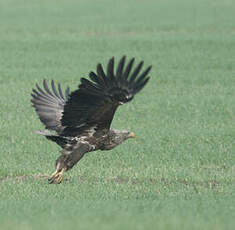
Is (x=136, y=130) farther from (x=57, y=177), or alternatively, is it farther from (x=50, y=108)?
(x=57, y=177)

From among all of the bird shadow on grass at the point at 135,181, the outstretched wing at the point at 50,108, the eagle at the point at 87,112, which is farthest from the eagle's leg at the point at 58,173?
the outstretched wing at the point at 50,108

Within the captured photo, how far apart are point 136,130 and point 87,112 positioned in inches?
216

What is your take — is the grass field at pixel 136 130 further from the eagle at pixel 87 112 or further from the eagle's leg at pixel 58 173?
the eagle at pixel 87 112

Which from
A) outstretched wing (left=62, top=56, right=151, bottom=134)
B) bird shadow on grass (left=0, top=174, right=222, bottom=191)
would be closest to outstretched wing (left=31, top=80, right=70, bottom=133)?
outstretched wing (left=62, top=56, right=151, bottom=134)

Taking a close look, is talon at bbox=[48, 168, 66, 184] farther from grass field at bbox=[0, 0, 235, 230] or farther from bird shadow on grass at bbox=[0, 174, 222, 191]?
bird shadow on grass at bbox=[0, 174, 222, 191]

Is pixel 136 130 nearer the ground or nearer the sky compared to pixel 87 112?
nearer the ground

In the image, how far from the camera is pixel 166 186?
418 inches

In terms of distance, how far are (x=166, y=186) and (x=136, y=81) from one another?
7.28 feet

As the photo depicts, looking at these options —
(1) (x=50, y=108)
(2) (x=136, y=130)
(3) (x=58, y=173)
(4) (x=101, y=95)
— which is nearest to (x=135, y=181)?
(3) (x=58, y=173)

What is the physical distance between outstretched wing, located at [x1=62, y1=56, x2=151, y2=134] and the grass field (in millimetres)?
938

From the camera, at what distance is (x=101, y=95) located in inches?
370

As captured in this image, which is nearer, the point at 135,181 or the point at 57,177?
the point at 57,177

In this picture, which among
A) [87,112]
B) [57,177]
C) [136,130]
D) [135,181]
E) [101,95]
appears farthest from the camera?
[136,130]

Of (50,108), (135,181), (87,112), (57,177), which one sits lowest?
(135,181)
